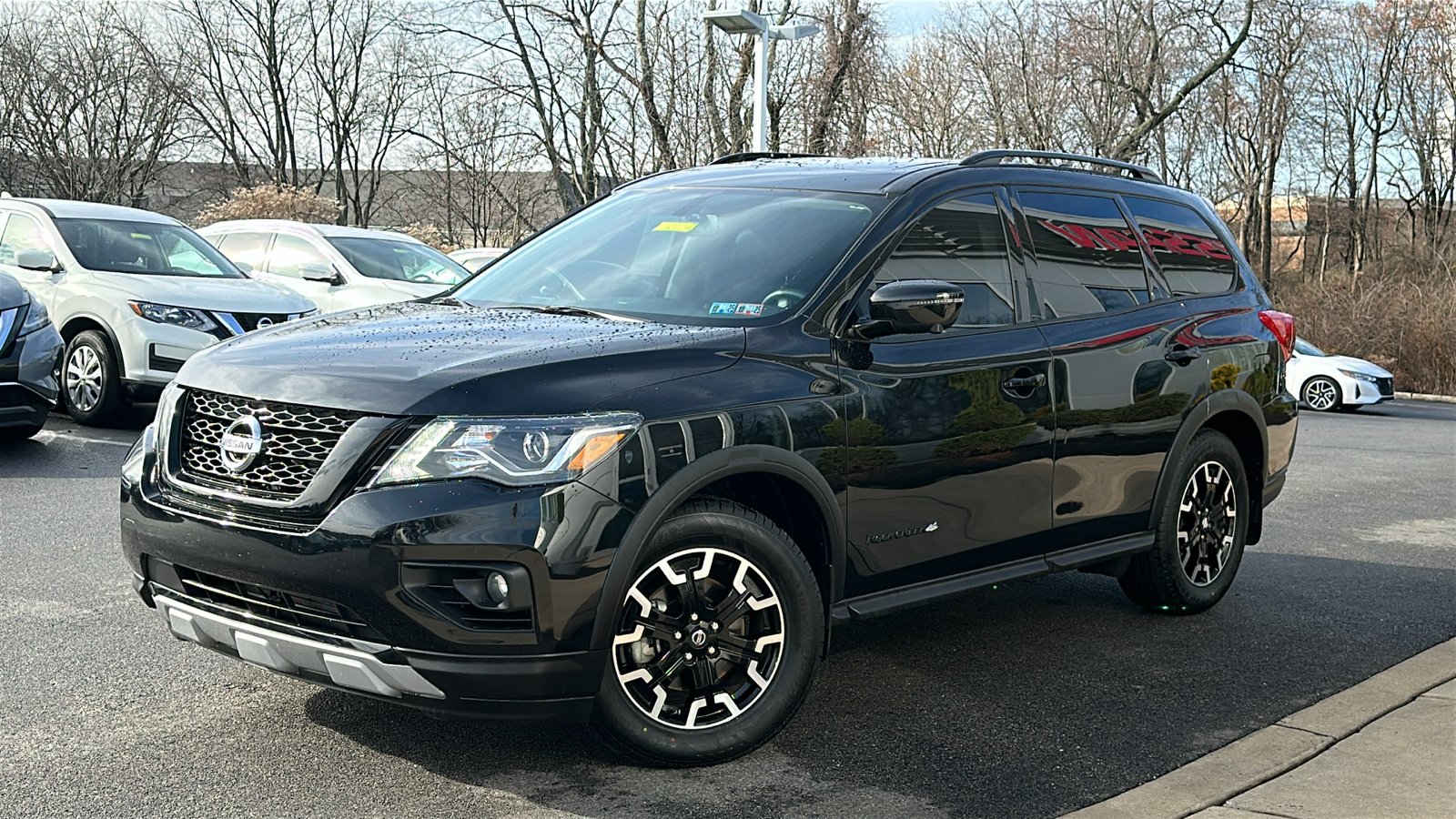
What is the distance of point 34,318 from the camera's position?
9.62 metres

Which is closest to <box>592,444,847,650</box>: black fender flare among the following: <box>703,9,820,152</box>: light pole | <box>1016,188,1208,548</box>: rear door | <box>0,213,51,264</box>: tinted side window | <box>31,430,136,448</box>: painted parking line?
<box>1016,188,1208,548</box>: rear door

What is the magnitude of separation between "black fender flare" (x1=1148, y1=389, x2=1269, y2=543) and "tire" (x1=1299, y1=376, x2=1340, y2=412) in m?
16.2

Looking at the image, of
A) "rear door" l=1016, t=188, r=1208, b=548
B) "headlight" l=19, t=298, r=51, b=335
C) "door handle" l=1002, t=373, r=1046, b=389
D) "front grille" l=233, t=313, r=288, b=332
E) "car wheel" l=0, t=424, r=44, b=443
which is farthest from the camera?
"front grille" l=233, t=313, r=288, b=332

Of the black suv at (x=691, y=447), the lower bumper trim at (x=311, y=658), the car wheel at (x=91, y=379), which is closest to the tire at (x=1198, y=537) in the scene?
the black suv at (x=691, y=447)

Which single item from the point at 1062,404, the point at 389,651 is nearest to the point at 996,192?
the point at 1062,404

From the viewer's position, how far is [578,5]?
112 ft

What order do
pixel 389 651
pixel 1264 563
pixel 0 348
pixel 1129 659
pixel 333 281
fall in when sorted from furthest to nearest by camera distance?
pixel 333 281, pixel 0 348, pixel 1264 563, pixel 1129 659, pixel 389 651

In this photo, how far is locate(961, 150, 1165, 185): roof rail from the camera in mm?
5539

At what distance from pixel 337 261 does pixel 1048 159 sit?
407 inches

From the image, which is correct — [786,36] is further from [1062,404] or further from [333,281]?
[1062,404]

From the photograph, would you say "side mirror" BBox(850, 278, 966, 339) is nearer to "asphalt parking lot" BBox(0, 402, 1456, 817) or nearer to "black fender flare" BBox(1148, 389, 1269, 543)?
"asphalt parking lot" BBox(0, 402, 1456, 817)

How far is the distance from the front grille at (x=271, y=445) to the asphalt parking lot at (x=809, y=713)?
0.82m

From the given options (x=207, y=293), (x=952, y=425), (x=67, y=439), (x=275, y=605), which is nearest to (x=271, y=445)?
(x=275, y=605)

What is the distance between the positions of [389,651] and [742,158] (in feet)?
10.5
